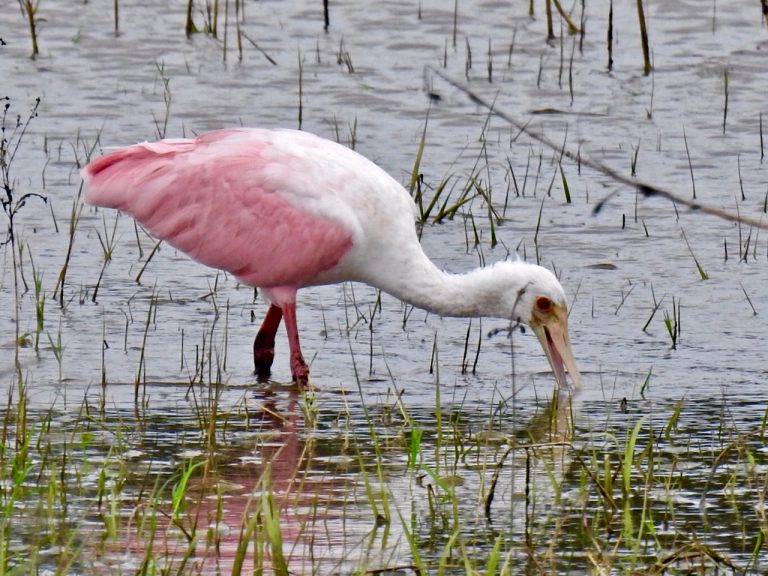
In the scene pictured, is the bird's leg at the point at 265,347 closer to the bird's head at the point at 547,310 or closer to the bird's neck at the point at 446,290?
the bird's neck at the point at 446,290

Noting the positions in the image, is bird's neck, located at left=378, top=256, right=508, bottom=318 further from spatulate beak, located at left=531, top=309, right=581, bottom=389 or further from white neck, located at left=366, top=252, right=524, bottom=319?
spatulate beak, located at left=531, top=309, right=581, bottom=389

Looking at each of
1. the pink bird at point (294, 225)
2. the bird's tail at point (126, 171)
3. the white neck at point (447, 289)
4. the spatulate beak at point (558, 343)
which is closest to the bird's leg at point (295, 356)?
the pink bird at point (294, 225)

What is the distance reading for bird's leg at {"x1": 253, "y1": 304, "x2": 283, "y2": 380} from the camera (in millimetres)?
7656

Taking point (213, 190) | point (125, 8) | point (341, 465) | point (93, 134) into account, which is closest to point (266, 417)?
point (341, 465)

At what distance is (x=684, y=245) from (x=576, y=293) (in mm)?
1173

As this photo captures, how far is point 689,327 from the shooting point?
8.27 meters

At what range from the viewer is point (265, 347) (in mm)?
7695

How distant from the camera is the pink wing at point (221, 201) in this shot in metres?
7.66

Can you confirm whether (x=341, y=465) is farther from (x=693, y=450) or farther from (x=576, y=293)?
(x=576, y=293)

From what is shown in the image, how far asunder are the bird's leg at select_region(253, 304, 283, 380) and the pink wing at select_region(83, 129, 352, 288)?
7.0 inches

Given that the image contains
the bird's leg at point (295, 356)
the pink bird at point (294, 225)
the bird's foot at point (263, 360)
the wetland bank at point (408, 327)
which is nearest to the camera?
the wetland bank at point (408, 327)

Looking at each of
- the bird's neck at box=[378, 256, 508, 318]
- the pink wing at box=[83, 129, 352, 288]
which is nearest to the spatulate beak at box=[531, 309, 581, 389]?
the bird's neck at box=[378, 256, 508, 318]

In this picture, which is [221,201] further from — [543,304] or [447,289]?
[543,304]

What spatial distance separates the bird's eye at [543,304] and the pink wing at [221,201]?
862mm
